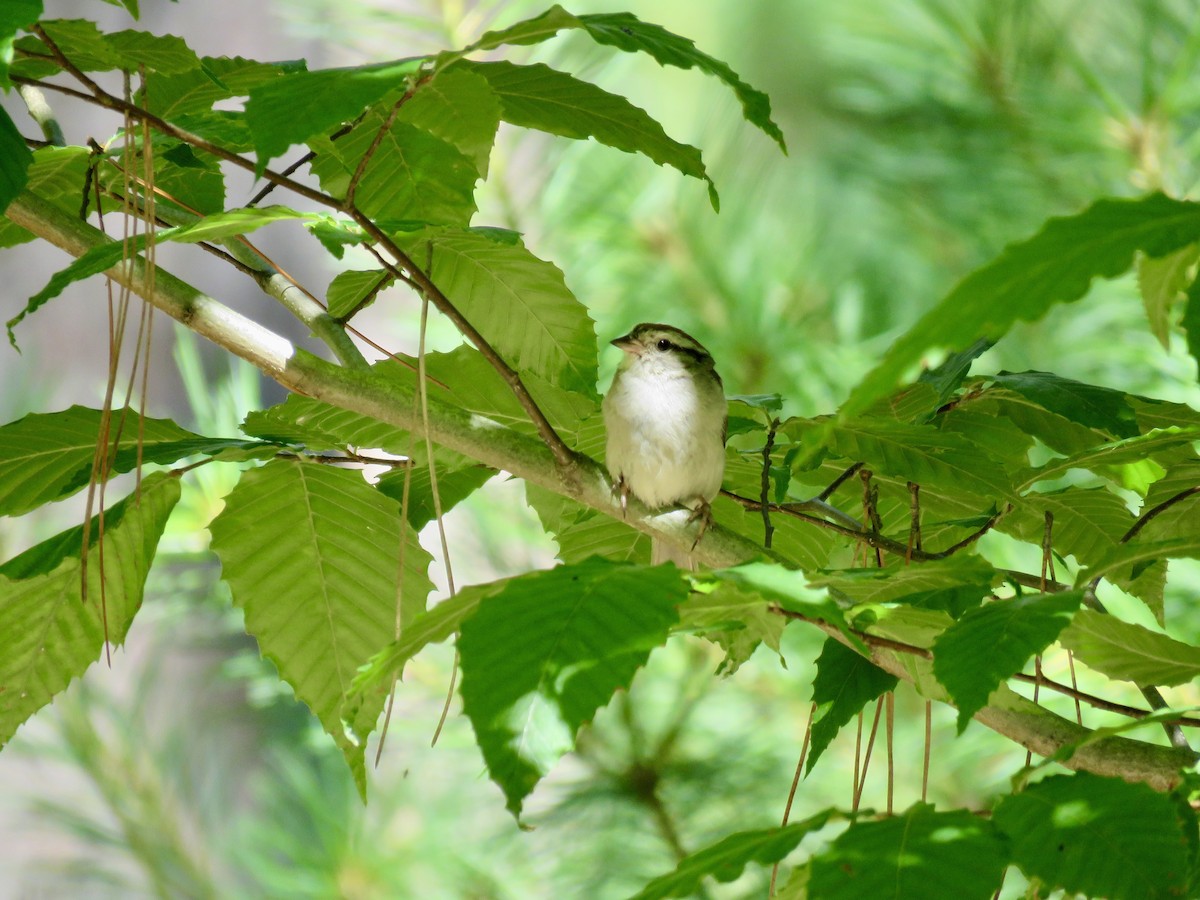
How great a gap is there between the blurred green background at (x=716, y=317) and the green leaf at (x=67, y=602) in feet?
3.51

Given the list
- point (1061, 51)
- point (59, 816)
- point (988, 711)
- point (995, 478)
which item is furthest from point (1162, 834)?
point (59, 816)

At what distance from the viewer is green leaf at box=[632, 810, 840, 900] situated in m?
0.31

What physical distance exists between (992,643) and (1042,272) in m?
0.15

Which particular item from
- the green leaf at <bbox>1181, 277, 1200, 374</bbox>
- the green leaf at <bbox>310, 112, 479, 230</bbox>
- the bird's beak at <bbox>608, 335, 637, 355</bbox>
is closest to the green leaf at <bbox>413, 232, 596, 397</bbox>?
the green leaf at <bbox>310, 112, 479, 230</bbox>

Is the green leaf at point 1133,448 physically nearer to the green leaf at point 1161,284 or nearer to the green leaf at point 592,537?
the green leaf at point 1161,284

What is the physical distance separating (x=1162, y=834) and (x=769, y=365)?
4.23 ft

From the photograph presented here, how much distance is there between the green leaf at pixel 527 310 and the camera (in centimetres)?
61

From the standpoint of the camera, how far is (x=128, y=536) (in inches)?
22.3

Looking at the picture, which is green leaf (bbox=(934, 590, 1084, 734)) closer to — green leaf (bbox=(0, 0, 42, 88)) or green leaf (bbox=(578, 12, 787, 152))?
green leaf (bbox=(578, 12, 787, 152))

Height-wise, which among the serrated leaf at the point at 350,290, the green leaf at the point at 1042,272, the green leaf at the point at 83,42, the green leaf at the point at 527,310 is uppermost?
the green leaf at the point at 83,42

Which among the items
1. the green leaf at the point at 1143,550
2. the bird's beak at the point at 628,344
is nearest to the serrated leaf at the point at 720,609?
the green leaf at the point at 1143,550

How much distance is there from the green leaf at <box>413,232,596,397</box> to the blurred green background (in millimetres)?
921

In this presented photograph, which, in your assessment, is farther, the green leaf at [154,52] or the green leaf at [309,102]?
the green leaf at [154,52]

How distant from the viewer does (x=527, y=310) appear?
622mm
